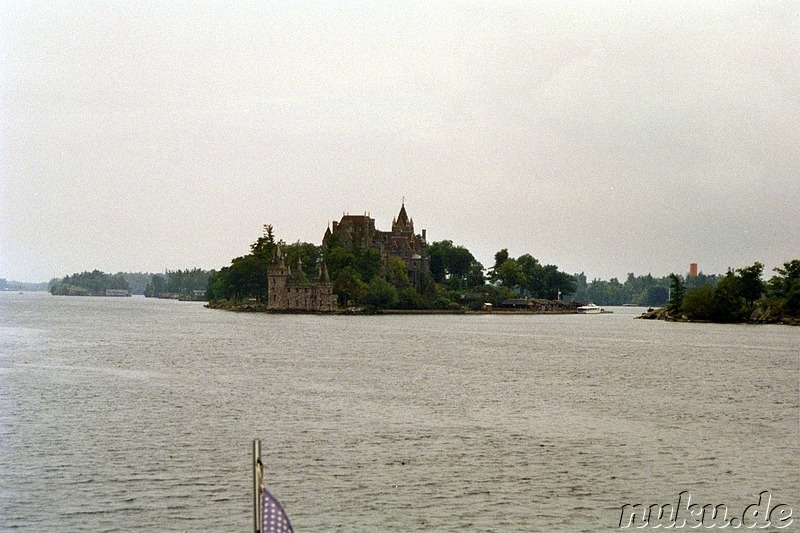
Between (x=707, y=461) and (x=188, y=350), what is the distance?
5500cm

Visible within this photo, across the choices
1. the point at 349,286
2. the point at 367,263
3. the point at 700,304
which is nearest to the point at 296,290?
the point at 349,286

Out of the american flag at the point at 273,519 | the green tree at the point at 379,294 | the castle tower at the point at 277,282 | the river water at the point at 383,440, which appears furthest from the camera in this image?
the green tree at the point at 379,294

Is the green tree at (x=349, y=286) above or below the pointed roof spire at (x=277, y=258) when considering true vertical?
below

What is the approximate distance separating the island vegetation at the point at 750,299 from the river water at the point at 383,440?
9002 cm

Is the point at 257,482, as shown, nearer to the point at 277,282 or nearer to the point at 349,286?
the point at 277,282

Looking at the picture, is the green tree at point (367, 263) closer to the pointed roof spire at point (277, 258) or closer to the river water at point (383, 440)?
the pointed roof spire at point (277, 258)

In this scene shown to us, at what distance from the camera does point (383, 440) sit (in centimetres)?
3544

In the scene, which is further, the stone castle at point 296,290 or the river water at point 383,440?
the stone castle at point 296,290

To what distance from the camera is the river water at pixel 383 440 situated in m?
25.8

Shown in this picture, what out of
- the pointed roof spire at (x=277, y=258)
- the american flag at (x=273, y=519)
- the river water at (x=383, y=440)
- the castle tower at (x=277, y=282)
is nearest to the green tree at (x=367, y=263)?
the castle tower at (x=277, y=282)

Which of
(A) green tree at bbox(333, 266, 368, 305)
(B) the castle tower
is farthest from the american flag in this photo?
(A) green tree at bbox(333, 266, 368, 305)

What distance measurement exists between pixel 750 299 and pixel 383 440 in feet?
483

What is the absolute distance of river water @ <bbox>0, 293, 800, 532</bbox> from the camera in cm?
2581

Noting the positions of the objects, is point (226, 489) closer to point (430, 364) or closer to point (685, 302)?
point (430, 364)
